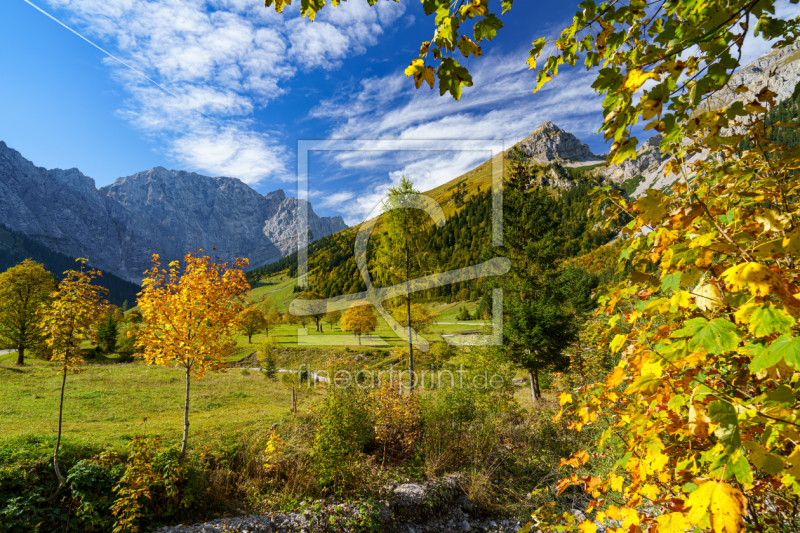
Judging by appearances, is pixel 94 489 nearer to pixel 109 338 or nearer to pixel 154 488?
pixel 154 488

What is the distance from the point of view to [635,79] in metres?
1.28

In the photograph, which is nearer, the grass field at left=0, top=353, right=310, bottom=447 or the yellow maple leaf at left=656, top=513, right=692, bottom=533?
the yellow maple leaf at left=656, top=513, right=692, bottom=533

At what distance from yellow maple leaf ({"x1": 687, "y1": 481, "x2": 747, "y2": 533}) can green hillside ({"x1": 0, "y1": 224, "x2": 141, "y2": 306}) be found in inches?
7598


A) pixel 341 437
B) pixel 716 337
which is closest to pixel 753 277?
pixel 716 337

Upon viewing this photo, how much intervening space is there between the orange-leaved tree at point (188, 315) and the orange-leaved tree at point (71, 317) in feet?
2.79

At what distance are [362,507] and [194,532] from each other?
294 cm

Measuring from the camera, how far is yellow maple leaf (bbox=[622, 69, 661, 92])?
4.12 ft

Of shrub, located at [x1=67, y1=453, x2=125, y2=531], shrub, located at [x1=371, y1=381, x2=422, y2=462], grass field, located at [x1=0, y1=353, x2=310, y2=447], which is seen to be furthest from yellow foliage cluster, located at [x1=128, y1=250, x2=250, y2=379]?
shrub, located at [x1=371, y1=381, x2=422, y2=462]

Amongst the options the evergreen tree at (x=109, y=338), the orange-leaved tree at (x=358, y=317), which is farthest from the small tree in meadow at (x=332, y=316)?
the evergreen tree at (x=109, y=338)

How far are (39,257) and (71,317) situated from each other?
22953 centimetres

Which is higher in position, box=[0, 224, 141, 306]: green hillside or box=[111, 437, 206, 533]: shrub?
box=[0, 224, 141, 306]: green hillside

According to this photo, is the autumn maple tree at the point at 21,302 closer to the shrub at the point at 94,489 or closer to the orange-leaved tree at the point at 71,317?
the orange-leaved tree at the point at 71,317

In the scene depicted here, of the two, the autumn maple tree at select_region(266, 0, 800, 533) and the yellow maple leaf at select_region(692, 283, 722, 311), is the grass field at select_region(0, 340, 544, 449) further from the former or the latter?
the yellow maple leaf at select_region(692, 283, 722, 311)

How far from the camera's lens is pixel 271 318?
51.6m
